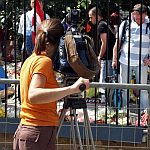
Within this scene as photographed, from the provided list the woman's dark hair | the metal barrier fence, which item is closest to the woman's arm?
the woman's dark hair

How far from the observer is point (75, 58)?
3826mm

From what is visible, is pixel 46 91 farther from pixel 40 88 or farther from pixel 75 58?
pixel 75 58

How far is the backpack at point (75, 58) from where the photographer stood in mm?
3850

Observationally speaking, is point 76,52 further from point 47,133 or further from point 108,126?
point 108,126

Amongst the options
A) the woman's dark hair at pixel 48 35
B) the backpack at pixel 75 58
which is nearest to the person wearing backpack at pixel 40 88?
the woman's dark hair at pixel 48 35

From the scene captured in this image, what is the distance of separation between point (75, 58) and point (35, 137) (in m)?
0.62

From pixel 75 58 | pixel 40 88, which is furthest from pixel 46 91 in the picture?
pixel 75 58

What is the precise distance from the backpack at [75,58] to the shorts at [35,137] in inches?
17.2

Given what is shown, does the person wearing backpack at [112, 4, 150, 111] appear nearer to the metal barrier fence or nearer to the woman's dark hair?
the metal barrier fence

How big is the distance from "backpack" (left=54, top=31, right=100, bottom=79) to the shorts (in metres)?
0.44

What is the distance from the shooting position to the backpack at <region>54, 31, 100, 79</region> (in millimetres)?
3850

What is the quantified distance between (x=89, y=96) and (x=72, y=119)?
6.32 ft

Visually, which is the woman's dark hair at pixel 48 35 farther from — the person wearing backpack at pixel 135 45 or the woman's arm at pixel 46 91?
the person wearing backpack at pixel 135 45

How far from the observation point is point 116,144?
5.67m
